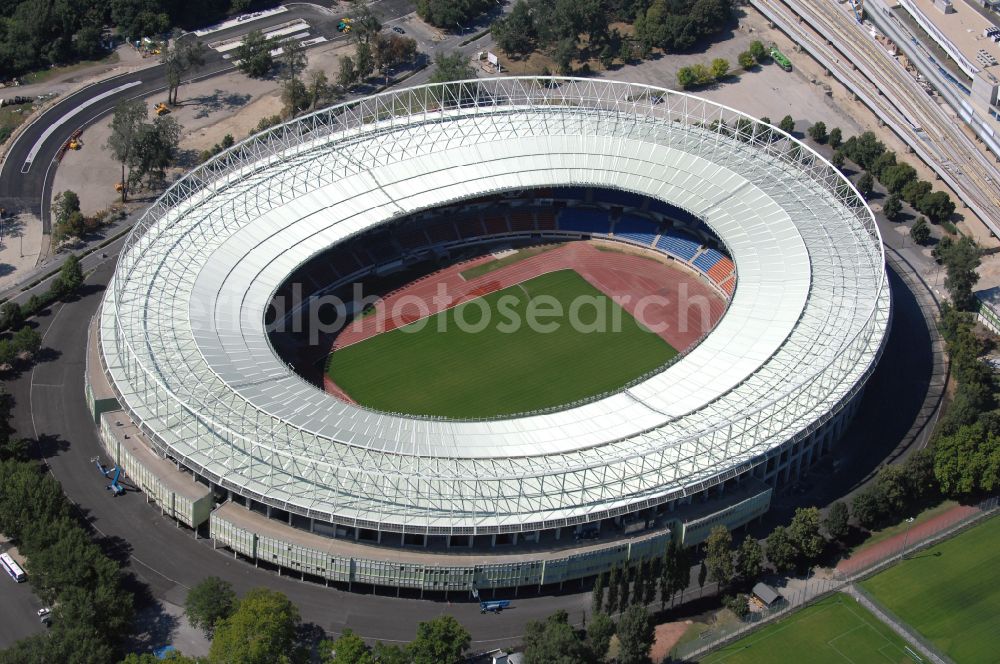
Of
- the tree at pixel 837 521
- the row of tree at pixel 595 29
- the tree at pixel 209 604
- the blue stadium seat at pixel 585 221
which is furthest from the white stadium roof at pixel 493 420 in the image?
the row of tree at pixel 595 29

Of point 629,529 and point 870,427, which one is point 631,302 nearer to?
point 870,427

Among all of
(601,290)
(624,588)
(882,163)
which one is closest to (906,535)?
(624,588)

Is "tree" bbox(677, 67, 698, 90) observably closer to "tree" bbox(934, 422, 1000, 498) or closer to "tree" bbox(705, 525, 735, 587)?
"tree" bbox(934, 422, 1000, 498)

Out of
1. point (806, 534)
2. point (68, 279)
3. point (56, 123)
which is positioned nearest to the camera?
Answer: point (806, 534)

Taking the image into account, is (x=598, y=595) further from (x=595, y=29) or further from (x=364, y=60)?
(x=595, y=29)

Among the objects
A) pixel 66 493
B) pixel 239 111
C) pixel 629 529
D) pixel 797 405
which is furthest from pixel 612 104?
pixel 66 493

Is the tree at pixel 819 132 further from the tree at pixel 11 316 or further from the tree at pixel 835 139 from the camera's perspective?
the tree at pixel 11 316
